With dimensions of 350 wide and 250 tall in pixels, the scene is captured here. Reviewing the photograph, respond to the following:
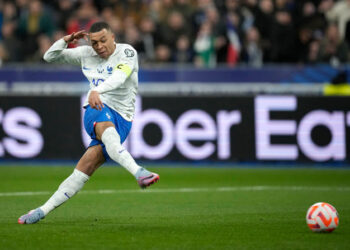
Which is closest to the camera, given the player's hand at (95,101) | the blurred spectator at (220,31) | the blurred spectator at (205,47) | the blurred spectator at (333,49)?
the player's hand at (95,101)

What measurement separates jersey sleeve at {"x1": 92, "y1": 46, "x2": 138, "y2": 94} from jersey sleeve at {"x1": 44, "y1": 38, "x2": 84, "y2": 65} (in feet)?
1.93

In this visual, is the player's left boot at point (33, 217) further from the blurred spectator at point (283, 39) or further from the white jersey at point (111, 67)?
the blurred spectator at point (283, 39)

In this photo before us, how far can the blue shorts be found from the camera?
905cm

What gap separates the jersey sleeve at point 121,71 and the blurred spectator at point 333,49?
37.9 ft

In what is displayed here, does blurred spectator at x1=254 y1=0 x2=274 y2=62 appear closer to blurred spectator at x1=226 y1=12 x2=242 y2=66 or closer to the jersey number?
blurred spectator at x1=226 y1=12 x2=242 y2=66

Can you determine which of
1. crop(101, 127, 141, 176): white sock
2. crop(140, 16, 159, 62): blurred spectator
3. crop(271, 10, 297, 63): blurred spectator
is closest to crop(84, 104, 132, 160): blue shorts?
crop(101, 127, 141, 176): white sock

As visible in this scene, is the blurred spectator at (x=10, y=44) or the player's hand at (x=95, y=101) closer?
the player's hand at (x=95, y=101)

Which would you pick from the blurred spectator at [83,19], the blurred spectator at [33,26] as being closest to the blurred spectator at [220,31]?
the blurred spectator at [83,19]

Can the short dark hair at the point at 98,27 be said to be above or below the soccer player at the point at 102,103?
above

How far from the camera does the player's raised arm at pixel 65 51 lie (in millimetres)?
9406

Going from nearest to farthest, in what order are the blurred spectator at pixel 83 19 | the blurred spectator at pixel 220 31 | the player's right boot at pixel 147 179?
the player's right boot at pixel 147 179
the blurred spectator at pixel 220 31
the blurred spectator at pixel 83 19

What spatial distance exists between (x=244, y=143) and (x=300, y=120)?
1.26 metres

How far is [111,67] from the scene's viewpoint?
9.27 metres

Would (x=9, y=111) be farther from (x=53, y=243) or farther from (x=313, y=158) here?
(x=53, y=243)
